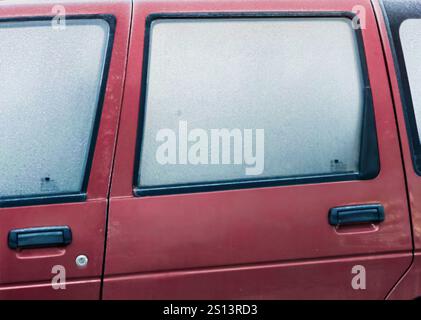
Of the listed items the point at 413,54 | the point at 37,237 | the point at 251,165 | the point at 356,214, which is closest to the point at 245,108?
the point at 251,165

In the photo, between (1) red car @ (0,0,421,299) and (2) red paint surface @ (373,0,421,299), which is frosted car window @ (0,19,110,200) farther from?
(2) red paint surface @ (373,0,421,299)

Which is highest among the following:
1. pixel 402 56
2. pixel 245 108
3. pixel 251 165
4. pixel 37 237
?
pixel 402 56

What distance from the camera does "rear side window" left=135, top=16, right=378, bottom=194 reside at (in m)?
2.45

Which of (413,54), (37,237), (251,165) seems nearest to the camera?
(37,237)

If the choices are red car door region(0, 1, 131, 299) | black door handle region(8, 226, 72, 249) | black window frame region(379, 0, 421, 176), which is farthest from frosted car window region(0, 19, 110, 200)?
black window frame region(379, 0, 421, 176)

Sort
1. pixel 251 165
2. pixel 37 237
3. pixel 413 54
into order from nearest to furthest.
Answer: pixel 37 237, pixel 251 165, pixel 413 54

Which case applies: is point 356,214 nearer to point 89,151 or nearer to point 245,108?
point 245,108

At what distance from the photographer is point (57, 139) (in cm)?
243

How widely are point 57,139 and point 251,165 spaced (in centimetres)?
74

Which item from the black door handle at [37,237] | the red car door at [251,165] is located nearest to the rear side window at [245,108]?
the red car door at [251,165]

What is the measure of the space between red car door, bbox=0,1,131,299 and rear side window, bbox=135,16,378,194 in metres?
0.16

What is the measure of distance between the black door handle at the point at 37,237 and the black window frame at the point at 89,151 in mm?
100

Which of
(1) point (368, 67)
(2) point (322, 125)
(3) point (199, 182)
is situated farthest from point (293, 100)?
(3) point (199, 182)
